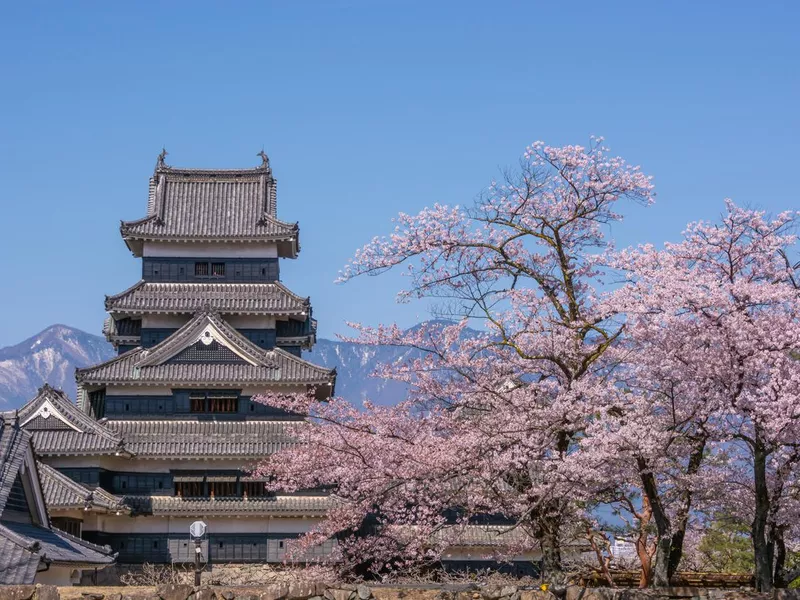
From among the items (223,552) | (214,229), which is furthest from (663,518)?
(214,229)

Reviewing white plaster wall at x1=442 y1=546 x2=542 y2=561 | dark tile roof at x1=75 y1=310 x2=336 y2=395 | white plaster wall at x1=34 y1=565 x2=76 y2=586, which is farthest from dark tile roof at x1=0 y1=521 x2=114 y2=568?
white plaster wall at x1=442 y1=546 x2=542 y2=561

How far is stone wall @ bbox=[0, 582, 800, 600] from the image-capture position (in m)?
14.7

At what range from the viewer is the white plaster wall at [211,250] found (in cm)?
4475

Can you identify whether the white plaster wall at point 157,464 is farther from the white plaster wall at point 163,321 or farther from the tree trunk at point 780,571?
the tree trunk at point 780,571

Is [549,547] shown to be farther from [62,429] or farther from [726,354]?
[62,429]

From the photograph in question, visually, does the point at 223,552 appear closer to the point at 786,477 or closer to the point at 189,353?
the point at 189,353

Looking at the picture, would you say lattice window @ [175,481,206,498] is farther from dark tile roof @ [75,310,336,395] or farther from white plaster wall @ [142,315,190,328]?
white plaster wall @ [142,315,190,328]

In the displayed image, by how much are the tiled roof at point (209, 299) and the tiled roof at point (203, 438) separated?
15.4ft

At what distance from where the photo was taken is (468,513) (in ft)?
67.2

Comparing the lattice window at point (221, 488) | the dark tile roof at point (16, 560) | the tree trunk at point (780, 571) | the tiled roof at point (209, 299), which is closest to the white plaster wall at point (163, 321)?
the tiled roof at point (209, 299)

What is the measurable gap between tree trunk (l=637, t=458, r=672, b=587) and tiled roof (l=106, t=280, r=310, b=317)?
88.4ft

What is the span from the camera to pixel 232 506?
128 ft

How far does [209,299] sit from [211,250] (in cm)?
268

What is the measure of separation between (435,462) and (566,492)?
106 inches
